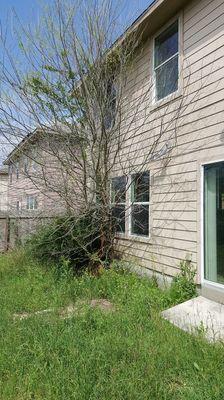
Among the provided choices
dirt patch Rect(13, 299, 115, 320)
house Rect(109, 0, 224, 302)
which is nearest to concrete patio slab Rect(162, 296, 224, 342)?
house Rect(109, 0, 224, 302)

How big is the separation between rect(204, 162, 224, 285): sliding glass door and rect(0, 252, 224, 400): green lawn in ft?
2.89

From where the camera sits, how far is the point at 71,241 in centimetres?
913

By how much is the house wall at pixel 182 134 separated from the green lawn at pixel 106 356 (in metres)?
1.54

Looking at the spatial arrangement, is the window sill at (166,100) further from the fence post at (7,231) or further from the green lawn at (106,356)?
the fence post at (7,231)

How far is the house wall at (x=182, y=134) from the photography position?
6.70m

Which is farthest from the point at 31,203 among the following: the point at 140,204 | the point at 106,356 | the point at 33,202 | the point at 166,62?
the point at 106,356

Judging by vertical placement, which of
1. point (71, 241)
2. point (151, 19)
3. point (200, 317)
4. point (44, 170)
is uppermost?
point (151, 19)

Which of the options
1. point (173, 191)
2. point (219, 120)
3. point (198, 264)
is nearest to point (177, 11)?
point (219, 120)

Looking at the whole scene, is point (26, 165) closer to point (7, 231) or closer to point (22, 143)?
point (22, 143)

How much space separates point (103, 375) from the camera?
3.82m

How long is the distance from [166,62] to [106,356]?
626 cm

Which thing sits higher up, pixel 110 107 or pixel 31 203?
pixel 110 107

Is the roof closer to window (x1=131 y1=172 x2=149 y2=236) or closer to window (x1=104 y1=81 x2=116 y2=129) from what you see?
window (x1=104 y1=81 x2=116 y2=129)

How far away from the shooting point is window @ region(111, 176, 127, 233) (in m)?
9.07
